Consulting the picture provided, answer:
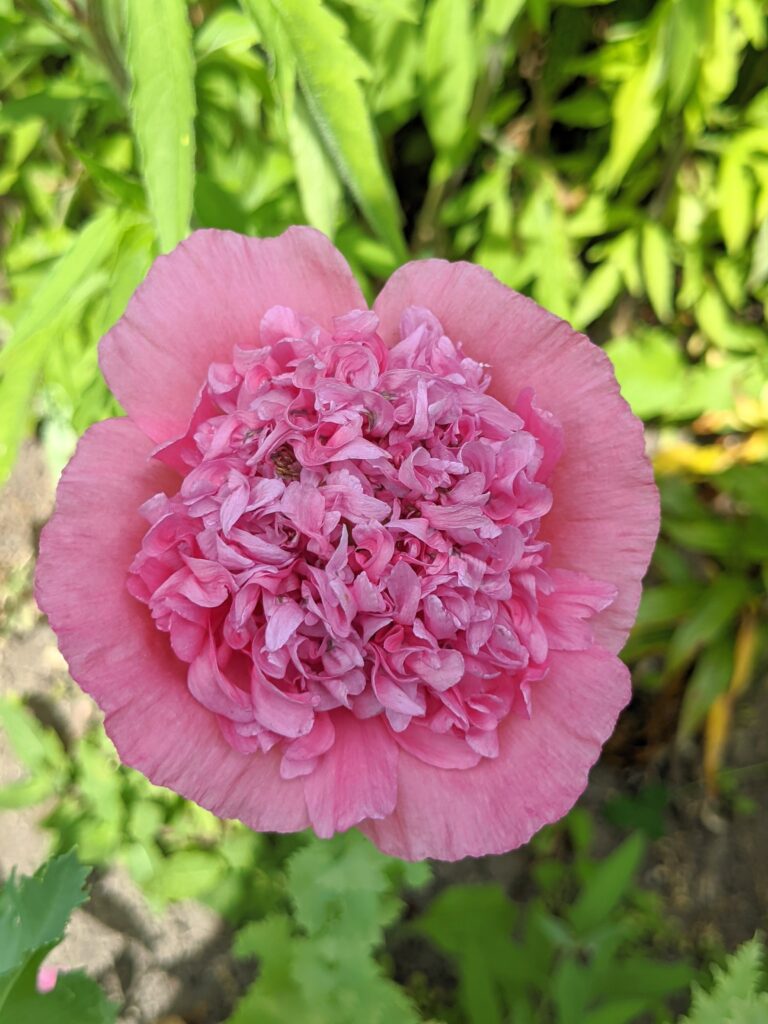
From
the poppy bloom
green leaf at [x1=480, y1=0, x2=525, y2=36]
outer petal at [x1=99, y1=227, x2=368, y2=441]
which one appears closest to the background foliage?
green leaf at [x1=480, y1=0, x2=525, y2=36]

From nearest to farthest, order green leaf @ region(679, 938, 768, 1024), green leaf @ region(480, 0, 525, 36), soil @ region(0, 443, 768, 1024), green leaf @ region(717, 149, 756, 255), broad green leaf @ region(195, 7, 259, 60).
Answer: green leaf @ region(679, 938, 768, 1024)
broad green leaf @ region(195, 7, 259, 60)
green leaf @ region(480, 0, 525, 36)
green leaf @ region(717, 149, 756, 255)
soil @ region(0, 443, 768, 1024)

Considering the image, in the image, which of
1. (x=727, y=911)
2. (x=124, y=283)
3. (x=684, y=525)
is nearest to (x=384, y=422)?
(x=124, y=283)

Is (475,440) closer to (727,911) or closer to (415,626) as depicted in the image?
(415,626)

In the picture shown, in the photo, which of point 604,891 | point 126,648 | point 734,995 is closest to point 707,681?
point 604,891

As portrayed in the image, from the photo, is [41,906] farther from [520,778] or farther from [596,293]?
[596,293]

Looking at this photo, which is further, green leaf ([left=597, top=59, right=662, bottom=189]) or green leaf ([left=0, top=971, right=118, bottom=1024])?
green leaf ([left=597, top=59, right=662, bottom=189])

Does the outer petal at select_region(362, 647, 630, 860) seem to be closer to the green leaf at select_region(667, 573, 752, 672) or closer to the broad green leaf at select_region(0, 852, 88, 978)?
the broad green leaf at select_region(0, 852, 88, 978)

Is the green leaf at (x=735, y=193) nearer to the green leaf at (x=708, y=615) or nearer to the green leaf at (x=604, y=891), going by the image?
the green leaf at (x=708, y=615)
